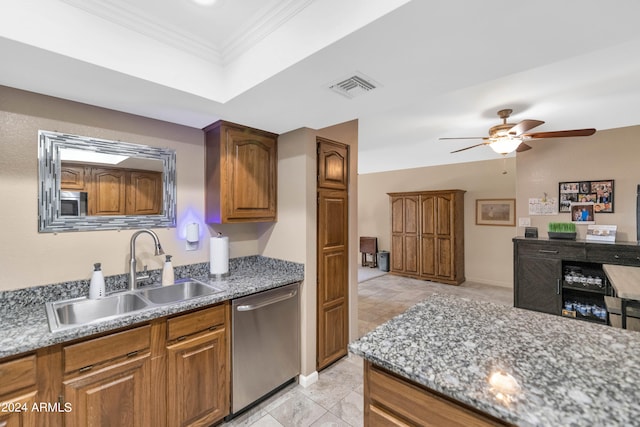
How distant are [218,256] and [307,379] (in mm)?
1298

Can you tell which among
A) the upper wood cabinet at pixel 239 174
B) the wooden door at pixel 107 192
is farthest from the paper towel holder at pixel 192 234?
the wooden door at pixel 107 192

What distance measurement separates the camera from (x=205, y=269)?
99.3 inches

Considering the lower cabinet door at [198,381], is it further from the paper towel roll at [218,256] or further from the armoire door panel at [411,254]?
the armoire door panel at [411,254]

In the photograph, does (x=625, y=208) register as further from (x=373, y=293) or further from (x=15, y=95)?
(x=15, y=95)

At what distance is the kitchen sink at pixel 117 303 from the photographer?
5.63ft

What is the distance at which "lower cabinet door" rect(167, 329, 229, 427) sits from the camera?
172 centimetres

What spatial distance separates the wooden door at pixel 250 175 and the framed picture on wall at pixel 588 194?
12.8 ft

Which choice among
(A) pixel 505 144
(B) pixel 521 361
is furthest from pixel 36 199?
(A) pixel 505 144

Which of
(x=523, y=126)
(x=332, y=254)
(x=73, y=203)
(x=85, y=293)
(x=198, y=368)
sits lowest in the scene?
(x=198, y=368)

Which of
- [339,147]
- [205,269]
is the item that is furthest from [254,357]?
[339,147]

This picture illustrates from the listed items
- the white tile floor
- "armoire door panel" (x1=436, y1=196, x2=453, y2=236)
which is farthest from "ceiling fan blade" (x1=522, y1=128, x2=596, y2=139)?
the white tile floor

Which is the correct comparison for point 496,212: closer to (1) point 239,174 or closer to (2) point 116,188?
(1) point 239,174

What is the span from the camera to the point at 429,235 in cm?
586

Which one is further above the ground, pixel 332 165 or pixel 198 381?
pixel 332 165
